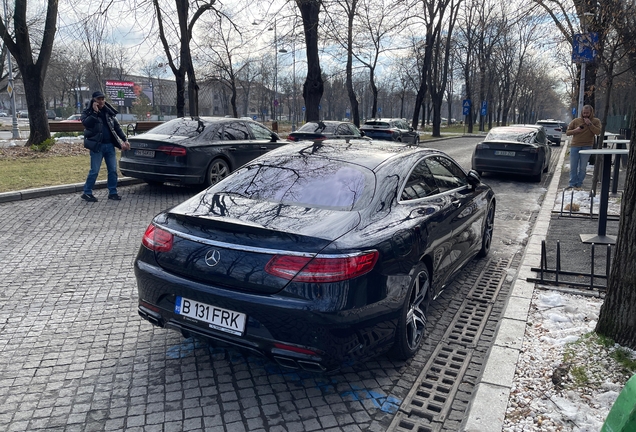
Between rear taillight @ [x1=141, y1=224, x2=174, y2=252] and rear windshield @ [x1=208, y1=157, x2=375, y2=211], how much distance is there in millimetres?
648

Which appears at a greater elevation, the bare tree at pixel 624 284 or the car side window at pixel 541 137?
the car side window at pixel 541 137

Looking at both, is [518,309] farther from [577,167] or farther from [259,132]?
[259,132]

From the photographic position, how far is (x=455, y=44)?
4541cm

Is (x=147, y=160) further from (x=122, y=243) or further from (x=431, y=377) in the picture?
(x=431, y=377)

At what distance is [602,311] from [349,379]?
1921mm

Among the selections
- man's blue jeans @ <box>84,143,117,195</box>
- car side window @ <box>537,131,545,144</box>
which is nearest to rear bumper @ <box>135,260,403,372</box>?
man's blue jeans @ <box>84,143,117,195</box>

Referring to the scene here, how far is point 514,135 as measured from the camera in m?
14.1

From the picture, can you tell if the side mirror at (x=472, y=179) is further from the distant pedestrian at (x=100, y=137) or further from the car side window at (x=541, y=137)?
the car side window at (x=541, y=137)

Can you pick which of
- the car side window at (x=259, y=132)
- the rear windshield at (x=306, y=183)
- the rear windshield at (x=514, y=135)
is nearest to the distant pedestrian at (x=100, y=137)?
the car side window at (x=259, y=132)

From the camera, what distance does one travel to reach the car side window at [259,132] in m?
11.7

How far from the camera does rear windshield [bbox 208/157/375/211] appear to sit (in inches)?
145

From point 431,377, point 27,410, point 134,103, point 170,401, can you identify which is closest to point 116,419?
point 170,401

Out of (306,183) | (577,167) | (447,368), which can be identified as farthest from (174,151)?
(577,167)

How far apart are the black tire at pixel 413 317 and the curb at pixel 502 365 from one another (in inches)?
20.8
